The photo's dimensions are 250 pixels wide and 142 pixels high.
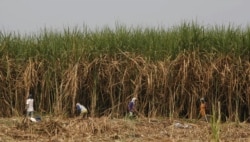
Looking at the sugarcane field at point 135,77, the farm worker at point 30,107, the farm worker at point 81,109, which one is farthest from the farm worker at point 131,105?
the farm worker at point 30,107

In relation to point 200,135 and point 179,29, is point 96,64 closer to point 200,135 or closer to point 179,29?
point 179,29

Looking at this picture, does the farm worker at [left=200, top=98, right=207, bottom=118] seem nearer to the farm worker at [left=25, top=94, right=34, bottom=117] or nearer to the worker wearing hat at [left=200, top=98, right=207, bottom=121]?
the worker wearing hat at [left=200, top=98, right=207, bottom=121]

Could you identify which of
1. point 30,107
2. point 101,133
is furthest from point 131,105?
point 101,133

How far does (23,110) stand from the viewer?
37.6 feet

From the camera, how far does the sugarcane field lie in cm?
1078

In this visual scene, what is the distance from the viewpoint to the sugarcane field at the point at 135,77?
1078 cm

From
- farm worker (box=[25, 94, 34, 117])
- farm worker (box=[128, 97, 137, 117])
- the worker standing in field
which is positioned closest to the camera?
the worker standing in field

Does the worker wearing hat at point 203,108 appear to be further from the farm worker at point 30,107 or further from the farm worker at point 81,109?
the farm worker at point 30,107

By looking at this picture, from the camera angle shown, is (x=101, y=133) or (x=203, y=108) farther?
(x=203, y=108)

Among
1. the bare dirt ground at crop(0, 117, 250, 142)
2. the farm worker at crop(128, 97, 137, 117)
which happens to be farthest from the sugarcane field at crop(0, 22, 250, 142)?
the bare dirt ground at crop(0, 117, 250, 142)

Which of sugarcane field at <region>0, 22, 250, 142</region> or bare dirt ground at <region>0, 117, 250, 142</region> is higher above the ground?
sugarcane field at <region>0, 22, 250, 142</region>

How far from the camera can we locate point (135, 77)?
11156mm

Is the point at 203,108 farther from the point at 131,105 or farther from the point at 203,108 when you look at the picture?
the point at 131,105

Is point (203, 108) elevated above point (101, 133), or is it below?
above
